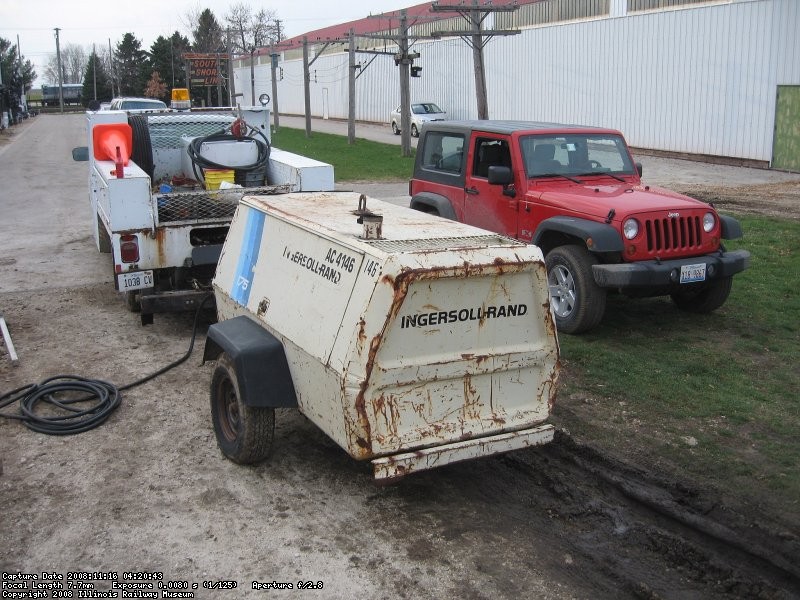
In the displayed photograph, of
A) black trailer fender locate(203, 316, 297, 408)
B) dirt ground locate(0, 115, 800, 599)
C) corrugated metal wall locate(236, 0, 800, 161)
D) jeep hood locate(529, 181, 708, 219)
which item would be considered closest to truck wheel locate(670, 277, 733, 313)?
jeep hood locate(529, 181, 708, 219)

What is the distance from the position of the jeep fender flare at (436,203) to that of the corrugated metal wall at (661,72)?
52.2 ft

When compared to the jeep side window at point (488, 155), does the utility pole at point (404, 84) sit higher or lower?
higher

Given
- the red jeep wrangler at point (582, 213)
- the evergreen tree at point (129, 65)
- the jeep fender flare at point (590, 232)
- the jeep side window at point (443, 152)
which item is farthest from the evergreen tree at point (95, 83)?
the jeep fender flare at point (590, 232)

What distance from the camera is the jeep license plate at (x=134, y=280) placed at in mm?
7863

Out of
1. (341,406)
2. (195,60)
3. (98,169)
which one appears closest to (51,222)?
(98,169)

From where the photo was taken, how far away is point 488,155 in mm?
9148

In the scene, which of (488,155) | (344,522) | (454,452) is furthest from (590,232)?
(344,522)

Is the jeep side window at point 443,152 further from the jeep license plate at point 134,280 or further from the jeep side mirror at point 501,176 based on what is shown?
the jeep license plate at point 134,280

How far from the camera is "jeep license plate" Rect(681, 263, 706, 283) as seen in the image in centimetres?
775

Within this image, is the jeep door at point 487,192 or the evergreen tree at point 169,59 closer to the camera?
the jeep door at point 487,192

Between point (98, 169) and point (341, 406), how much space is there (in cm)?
566

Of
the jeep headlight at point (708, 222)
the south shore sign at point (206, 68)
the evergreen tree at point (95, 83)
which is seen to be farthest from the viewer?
the evergreen tree at point (95, 83)

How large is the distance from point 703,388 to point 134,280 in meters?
5.03

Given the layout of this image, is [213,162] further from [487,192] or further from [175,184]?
[487,192]
